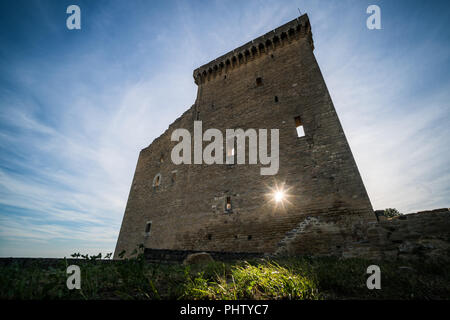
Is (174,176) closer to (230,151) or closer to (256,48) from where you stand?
(230,151)

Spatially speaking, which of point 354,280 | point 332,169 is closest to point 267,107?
point 332,169

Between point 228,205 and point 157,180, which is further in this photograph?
point 157,180

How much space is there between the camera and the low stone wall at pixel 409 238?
398 cm

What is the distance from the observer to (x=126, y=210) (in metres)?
16.2

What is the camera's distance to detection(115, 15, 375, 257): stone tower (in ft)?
23.8

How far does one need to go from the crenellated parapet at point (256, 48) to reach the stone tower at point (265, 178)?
6 centimetres

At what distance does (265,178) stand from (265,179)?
50 mm

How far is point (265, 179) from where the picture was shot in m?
9.16

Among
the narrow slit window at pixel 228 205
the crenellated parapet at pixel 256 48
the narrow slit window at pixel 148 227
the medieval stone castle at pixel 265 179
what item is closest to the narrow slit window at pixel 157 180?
the medieval stone castle at pixel 265 179

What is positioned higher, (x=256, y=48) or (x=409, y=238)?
(x=256, y=48)

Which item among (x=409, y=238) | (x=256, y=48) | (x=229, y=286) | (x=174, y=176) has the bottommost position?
(x=229, y=286)

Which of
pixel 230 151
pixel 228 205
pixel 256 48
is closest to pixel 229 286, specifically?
pixel 228 205

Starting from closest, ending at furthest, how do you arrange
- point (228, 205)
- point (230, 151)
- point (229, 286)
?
point (229, 286)
point (228, 205)
point (230, 151)
